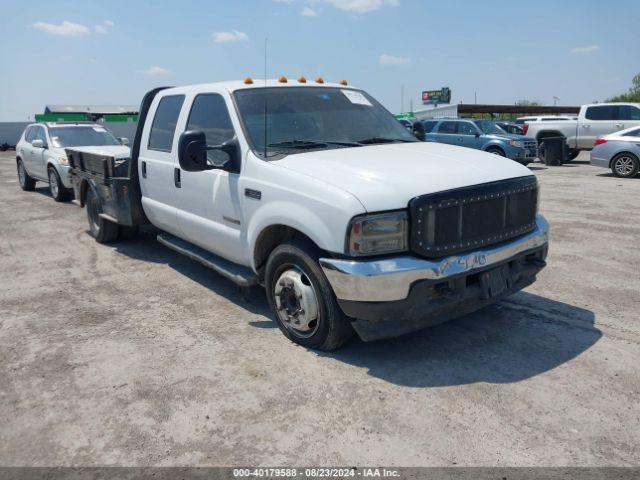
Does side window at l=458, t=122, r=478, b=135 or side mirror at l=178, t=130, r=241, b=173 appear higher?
side window at l=458, t=122, r=478, b=135

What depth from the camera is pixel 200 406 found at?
3.29m

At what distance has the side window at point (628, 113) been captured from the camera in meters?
18.2

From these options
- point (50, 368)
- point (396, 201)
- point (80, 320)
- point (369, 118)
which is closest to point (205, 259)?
point (80, 320)

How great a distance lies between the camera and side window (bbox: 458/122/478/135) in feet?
56.4

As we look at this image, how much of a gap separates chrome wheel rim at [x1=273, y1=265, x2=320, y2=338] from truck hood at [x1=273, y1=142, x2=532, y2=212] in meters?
0.77

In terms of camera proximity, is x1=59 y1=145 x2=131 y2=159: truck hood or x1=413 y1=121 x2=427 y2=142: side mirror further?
x1=59 y1=145 x2=131 y2=159: truck hood

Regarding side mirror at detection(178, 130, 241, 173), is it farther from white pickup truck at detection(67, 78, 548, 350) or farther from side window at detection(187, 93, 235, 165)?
side window at detection(187, 93, 235, 165)

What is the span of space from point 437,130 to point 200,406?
1599 cm

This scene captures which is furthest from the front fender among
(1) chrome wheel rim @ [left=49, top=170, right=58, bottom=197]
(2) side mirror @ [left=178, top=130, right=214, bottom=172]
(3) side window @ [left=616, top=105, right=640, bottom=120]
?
(3) side window @ [left=616, top=105, right=640, bottom=120]

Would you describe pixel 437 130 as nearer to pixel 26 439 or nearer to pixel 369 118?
pixel 369 118

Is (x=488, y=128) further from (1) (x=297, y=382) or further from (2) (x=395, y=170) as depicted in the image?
(1) (x=297, y=382)

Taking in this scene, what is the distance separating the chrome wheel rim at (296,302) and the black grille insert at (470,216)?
2.81 ft

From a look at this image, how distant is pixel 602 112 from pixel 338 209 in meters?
18.6

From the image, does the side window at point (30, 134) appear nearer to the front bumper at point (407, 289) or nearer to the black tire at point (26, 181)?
the black tire at point (26, 181)
